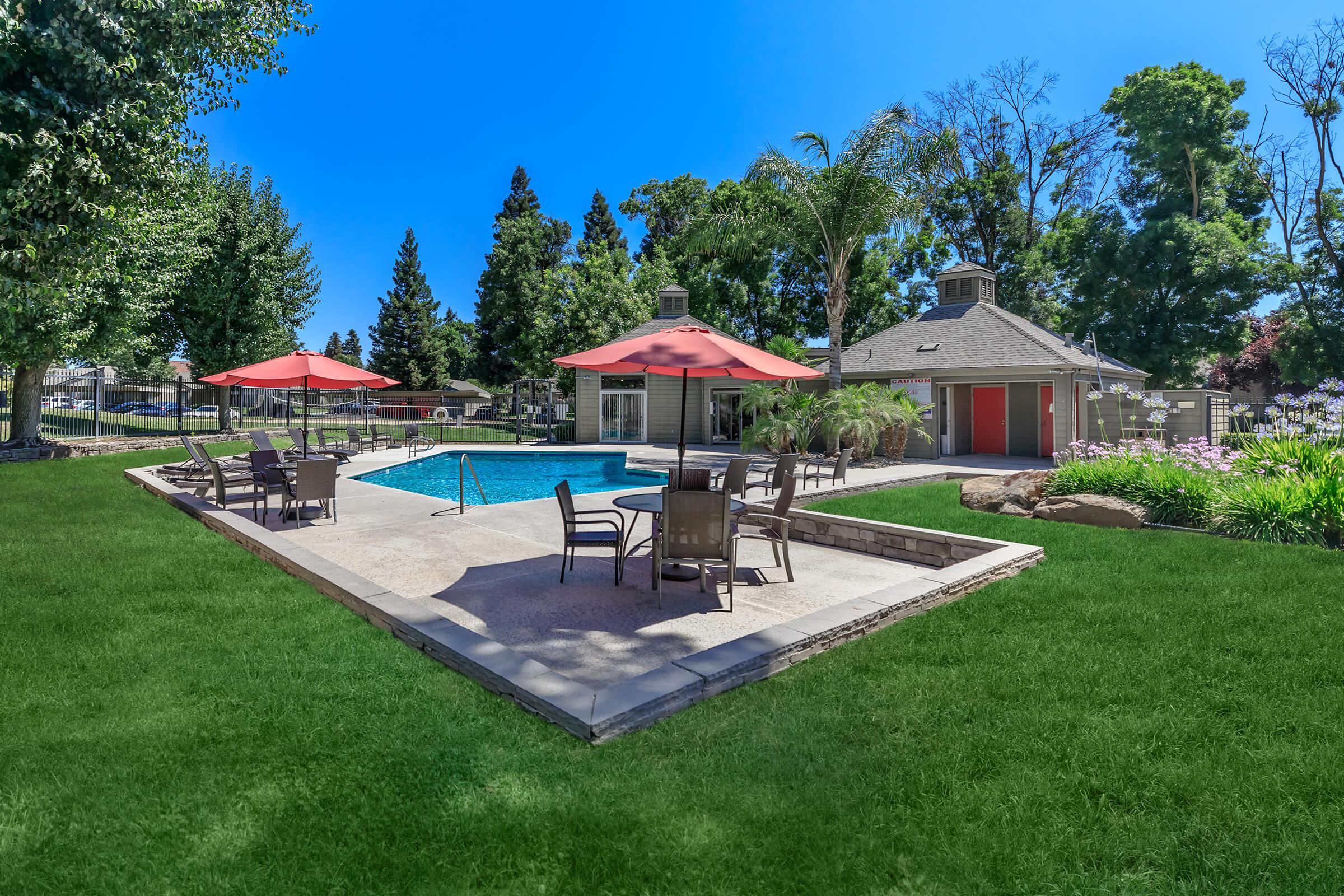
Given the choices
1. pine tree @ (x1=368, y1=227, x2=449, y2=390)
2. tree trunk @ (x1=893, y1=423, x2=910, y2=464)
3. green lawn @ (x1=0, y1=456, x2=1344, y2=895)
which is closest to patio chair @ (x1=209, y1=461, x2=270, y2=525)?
green lawn @ (x1=0, y1=456, x2=1344, y2=895)

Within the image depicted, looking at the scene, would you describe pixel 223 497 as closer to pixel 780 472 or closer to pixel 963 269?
pixel 780 472

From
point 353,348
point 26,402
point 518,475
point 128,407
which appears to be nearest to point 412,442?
point 518,475

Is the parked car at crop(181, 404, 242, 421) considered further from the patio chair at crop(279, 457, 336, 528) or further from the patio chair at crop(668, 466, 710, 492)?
the patio chair at crop(668, 466, 710, 492)

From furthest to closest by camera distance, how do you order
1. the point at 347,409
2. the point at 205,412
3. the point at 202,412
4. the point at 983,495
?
the point at 347,409, the point at 205,412, the point at 202,412, the point at 983,495

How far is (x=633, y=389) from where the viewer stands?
27078 millimetres

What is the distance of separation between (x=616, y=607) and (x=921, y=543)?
3.59m

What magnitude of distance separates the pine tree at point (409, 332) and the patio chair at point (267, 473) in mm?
42496

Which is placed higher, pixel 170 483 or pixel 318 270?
pixel 318 270

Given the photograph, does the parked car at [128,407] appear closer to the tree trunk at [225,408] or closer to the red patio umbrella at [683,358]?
the tree trunk at [225,408]

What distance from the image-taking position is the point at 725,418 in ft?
89.6

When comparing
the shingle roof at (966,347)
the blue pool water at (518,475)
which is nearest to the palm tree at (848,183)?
the shingle roof at (966,347)

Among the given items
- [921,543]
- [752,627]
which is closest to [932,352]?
[921,543]

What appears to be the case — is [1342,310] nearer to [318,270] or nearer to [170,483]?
[170,483]

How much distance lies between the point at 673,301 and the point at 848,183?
1110 centimetres
